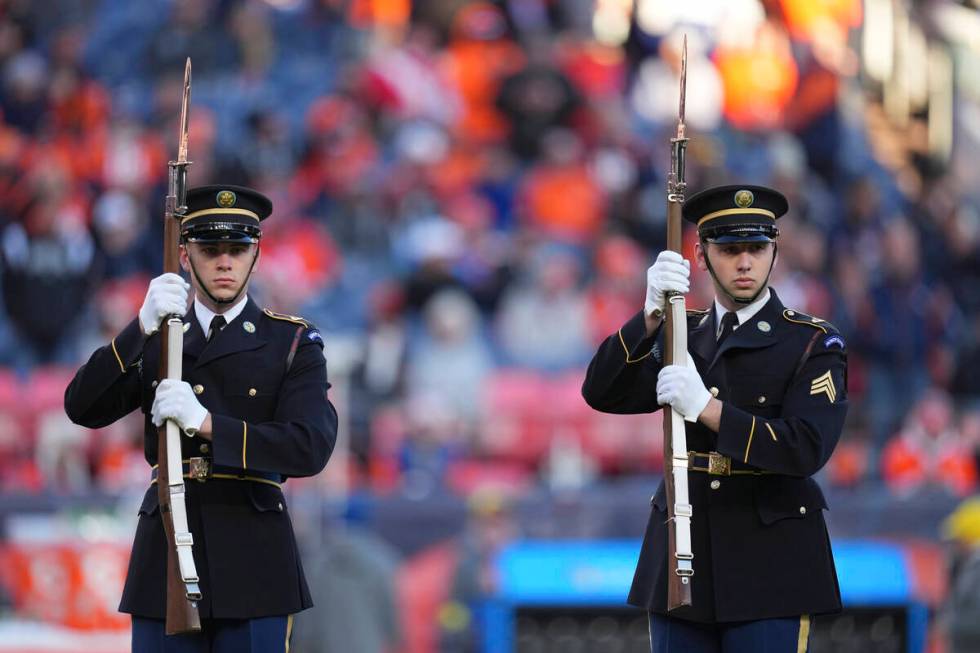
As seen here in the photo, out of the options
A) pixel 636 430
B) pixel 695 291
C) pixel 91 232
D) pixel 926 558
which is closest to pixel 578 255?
pixel 695 291

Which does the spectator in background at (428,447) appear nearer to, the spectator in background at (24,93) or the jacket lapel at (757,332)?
the spectator in background at (24,93)

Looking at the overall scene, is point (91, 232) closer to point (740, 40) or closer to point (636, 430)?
point (636, 430)

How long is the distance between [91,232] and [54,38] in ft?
11.6

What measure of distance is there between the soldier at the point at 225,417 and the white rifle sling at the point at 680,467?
41.4 inches

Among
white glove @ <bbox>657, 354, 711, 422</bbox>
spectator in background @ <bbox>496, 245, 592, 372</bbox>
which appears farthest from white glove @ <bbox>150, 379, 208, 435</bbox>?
spectator in background @ <bbox>496, 245, 592, 372</bbox>

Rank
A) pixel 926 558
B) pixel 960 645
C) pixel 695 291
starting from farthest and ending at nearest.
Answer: pixel 695 291, pixel 926 558, pixel 960 645

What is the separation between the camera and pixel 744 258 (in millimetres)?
5871

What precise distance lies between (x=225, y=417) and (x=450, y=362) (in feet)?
27.0

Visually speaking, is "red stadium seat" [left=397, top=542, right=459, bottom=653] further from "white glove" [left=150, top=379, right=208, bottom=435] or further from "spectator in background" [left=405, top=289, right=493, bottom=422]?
"white glove" [left=150, top=379, right=208, bottom=435]

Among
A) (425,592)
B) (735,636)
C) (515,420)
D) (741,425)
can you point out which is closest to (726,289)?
(741,425)

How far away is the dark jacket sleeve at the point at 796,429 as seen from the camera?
18.4ft

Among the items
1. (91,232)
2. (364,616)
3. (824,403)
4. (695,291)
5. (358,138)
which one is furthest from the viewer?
(358,138)

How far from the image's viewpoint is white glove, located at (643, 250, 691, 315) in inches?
225

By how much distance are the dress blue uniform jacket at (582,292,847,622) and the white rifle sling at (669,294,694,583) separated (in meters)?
0.10
